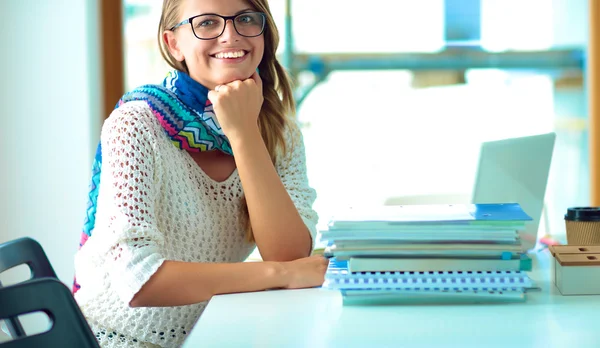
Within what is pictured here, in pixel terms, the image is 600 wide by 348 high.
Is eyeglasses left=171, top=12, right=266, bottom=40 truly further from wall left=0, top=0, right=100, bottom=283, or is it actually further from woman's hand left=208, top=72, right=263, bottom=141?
wall left=0, top=0, right=100, bottom=283

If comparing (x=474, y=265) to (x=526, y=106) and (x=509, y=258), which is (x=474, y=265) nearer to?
(x=509, y=258)

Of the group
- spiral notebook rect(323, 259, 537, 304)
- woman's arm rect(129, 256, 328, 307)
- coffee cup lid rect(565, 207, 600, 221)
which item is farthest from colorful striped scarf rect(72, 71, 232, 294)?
coffee cup lid rect(565, 207, 600, 221)

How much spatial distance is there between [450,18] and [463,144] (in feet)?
1.96

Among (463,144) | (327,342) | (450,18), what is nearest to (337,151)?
(463,144)

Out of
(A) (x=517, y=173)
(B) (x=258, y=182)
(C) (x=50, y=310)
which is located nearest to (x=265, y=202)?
(B) (x=258, y=182)

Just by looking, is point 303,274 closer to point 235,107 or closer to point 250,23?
A: point 235,107

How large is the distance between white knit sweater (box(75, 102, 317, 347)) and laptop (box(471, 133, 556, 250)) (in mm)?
408

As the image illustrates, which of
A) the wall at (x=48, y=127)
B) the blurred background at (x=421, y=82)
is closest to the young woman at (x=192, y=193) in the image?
the wall at (x=48, y=127)

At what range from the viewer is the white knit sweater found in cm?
129

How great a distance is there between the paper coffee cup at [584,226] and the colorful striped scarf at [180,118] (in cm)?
76

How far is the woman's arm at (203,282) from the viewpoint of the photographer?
1267 mm

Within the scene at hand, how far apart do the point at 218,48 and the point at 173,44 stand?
15 cm

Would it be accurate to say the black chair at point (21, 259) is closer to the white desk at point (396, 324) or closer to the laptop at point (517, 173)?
the white desk at point (396, 324)

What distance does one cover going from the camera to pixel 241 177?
1524 mm
